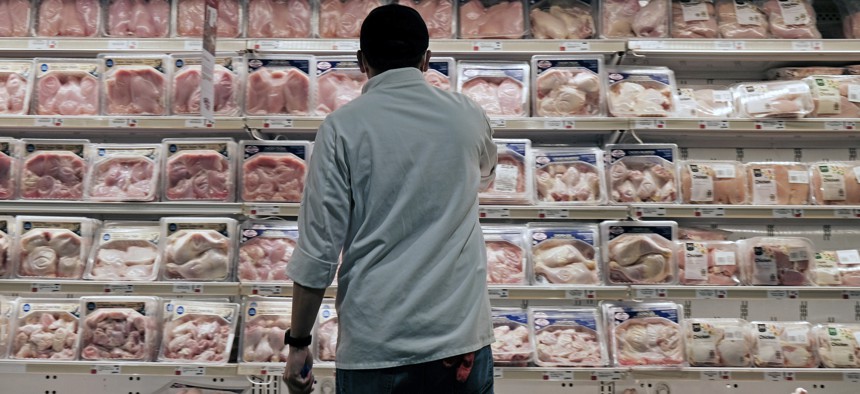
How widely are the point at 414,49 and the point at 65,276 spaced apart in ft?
7.96

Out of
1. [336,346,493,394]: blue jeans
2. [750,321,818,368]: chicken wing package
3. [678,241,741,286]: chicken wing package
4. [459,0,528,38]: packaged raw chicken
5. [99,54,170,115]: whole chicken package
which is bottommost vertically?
[750,321,818,368]: chicken wing package

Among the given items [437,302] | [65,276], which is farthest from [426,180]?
[65,276]

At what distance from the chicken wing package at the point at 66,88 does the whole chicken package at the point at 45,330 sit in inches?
36.6

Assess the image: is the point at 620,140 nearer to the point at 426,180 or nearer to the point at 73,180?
the point at 426,180

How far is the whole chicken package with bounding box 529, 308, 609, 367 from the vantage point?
3307 mm

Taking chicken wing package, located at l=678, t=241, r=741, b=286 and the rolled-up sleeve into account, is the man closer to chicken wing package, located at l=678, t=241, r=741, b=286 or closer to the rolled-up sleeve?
the rolled-up sleeve

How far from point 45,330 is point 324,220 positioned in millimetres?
2363

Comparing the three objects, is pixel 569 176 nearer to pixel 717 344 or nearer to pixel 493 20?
pixel 493 20

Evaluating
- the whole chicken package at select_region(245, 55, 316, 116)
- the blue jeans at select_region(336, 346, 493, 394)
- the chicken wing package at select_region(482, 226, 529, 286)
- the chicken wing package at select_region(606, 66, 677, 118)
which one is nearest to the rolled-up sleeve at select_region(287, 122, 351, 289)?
the blue jeans at select_region(336, 346, 493, 394)

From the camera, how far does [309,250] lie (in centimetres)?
169

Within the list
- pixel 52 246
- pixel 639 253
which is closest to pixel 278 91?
pixel 52 246

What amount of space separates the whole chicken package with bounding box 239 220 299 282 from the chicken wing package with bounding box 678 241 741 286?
1822 mm

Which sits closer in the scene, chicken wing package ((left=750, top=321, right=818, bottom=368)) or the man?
the man

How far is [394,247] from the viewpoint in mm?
1693
